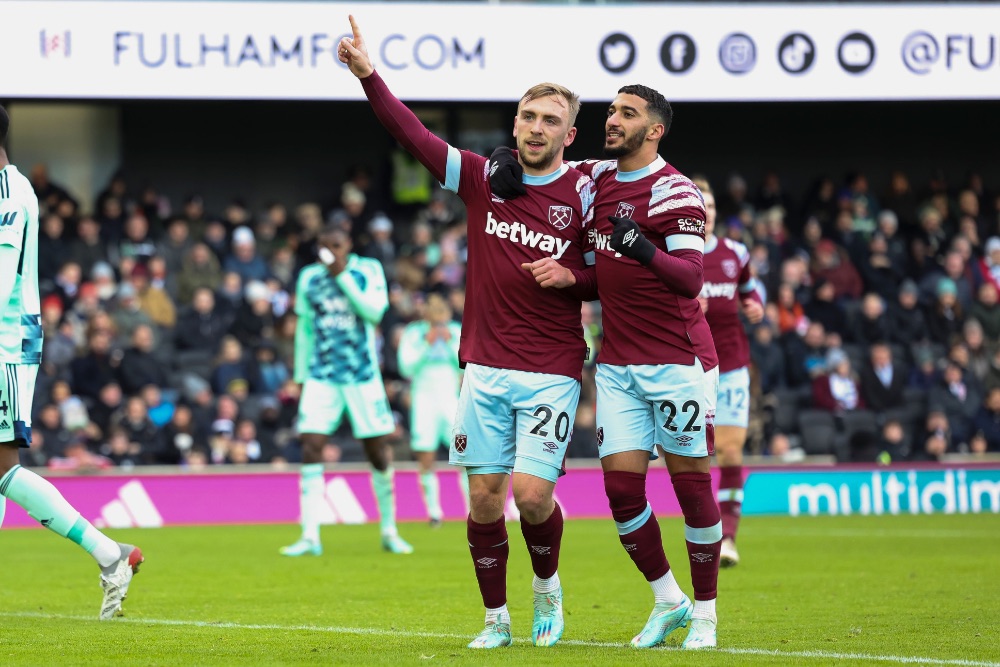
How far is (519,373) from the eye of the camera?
715cm

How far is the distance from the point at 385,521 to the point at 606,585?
330 centimetres

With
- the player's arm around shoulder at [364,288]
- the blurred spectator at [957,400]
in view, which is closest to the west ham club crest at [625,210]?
the player's arm around shoulder at [364,288]

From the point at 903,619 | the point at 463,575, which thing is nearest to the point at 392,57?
the point at 463,575

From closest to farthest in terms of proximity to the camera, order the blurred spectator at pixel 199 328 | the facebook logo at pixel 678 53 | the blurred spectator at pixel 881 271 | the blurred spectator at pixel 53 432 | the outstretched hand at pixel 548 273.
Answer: the outstretched hand at pixel 548 273, the blurred spectator at pixel 53 432, the blurred spectator at pixel 199 328, the facebook logo at pixel 678 53, the blurred spectator at pixel 881 271

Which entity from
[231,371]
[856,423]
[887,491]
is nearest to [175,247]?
[231,371]

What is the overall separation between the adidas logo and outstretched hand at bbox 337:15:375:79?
10.1 m

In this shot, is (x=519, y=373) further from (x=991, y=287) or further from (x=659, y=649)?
(x=991, y=287)

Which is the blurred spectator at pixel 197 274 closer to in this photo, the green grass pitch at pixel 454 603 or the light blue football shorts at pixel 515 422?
the green grass pitch at pixel 454 603

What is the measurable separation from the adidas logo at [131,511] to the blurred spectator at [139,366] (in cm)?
207

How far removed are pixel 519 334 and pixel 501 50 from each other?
14.1m

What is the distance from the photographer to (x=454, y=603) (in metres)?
9.30

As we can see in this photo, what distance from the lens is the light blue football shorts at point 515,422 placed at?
7.15 m

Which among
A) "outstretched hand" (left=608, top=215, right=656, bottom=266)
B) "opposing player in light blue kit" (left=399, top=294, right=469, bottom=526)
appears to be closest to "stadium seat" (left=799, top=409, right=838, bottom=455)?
"opposing player in light blue kit" (left=399, top=294, right=469, bottom=526)

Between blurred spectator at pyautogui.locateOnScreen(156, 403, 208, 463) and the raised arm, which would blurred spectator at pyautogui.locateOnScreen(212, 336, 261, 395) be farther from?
the raised arm
